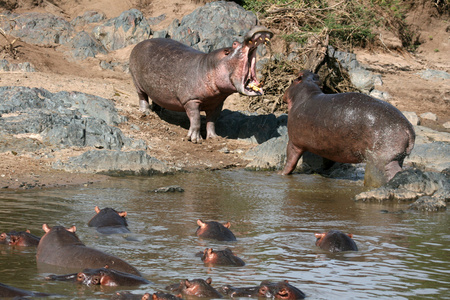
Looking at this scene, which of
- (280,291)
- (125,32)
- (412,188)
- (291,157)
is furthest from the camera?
(125,32)

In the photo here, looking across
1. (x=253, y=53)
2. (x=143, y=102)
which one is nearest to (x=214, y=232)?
(x=253, y=53)

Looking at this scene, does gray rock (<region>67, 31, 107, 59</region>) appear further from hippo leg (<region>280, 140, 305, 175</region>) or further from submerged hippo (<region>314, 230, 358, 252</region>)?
submerged hippo (<region>314, 230, 358, 252</region>)

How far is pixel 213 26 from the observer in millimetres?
17547

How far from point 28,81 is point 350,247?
Result: 9246mm

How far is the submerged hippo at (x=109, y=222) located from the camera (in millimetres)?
5957

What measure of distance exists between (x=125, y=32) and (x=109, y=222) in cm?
1312

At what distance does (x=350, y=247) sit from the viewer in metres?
5.61

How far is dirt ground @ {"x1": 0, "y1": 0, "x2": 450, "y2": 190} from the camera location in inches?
370

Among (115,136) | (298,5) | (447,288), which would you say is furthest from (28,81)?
(447,288)

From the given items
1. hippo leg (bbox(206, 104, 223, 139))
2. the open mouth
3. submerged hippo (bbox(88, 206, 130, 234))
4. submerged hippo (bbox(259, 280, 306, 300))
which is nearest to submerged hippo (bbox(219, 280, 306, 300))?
submerged hippo (bbox(259, 280, 306, 300))

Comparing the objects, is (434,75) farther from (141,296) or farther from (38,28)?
(141,296)

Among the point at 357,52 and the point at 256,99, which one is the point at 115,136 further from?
the point at 357,52

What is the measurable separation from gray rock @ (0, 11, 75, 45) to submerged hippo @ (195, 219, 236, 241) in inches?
536

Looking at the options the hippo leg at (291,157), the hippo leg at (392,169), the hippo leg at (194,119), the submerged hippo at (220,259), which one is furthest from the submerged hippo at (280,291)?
the hippo leg at (194,119)
